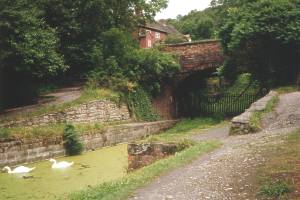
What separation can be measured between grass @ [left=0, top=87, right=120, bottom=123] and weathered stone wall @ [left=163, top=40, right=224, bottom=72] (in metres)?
5.86

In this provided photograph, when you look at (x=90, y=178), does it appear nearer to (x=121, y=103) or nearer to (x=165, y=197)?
(x=165, y=197)

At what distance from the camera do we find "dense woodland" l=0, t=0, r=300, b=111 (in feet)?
59.6

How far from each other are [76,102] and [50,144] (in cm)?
394

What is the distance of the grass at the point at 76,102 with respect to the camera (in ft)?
61.5

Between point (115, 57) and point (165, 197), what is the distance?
19.0 m

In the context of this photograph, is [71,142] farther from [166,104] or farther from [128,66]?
[166,104]

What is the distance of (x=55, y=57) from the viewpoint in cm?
1920

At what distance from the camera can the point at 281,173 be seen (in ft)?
26.2

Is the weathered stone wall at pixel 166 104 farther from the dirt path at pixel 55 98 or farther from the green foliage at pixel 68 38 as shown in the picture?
the dirt path at pixel 55 98

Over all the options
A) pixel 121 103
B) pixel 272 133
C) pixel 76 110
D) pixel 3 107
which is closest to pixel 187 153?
pixel 272 133

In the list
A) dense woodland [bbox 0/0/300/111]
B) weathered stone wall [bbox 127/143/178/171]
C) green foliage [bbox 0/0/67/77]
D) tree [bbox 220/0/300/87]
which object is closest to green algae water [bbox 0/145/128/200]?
weathered stone wall [bbox 127/143/178/171]

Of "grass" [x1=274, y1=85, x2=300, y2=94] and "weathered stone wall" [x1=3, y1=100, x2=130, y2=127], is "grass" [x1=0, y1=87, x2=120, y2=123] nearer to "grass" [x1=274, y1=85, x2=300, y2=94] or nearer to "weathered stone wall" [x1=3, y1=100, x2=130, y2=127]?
"weathered stone wall" [x1=3, y1=100, x2=130, y2=127]

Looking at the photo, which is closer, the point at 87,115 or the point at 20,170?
the point at 20,170

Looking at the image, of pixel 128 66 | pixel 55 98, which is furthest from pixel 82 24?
pixel 55 98
